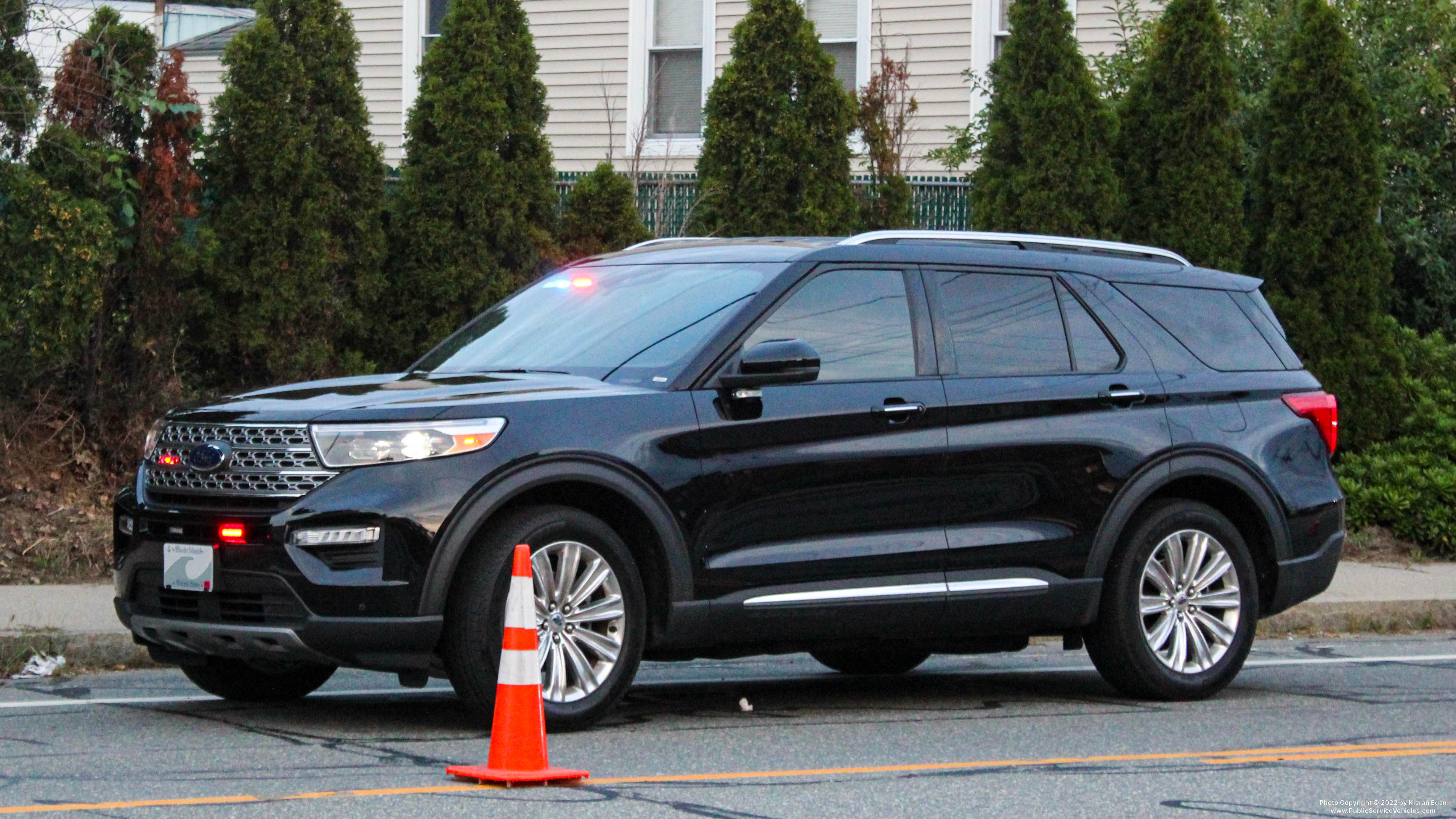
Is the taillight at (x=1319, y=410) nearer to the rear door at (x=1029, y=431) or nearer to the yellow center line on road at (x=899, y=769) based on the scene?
the rear door at (x=1029, y=431)

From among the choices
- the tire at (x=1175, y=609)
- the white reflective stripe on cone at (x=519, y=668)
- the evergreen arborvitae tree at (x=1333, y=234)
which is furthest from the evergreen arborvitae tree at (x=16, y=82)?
A: the evergreen arborvitae tree at (x=1333, y=234)

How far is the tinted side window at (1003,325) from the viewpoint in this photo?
27.5ft

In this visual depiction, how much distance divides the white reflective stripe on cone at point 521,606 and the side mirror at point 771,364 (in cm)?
146

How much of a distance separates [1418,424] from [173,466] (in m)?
10.8

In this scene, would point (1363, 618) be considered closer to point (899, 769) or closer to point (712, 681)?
point (712, 681)

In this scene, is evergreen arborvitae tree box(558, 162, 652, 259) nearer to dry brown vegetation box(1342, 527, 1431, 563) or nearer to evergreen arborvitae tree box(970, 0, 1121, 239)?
evergreen arborvitae tree box(970, 0, 1121, 239)

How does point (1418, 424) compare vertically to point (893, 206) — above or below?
below

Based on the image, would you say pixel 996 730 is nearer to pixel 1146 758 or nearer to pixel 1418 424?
pixel 1146 758

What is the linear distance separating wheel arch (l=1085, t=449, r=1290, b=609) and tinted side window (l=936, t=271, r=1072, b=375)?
61 centimetres

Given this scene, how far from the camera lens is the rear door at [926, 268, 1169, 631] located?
8156 mm

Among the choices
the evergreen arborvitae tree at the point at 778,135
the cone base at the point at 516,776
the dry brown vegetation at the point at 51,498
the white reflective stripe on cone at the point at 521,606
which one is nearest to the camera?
the cone base at the point at 516,776

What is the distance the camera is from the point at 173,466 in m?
7.39

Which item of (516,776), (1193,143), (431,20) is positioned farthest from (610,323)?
(431,20)

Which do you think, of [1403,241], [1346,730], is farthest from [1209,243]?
[1346,730]
